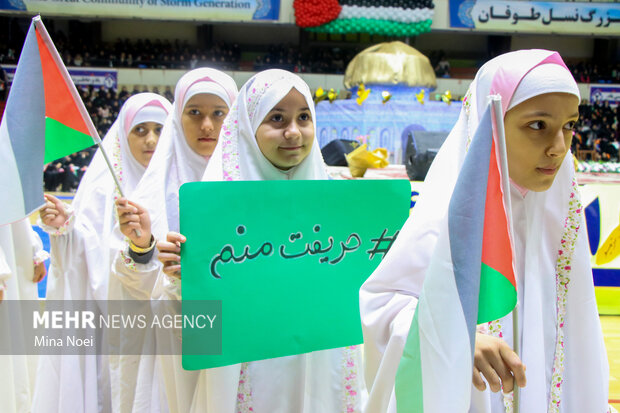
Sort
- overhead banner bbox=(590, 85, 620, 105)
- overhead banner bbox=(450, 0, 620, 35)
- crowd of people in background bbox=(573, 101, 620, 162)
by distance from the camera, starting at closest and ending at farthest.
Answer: crowd of people in background bbox=(573, 101, 620, 162) < overhead banner bbox=(450, 0, 620, 35) < overhead banner bbox=(590, 85, 620, 105)

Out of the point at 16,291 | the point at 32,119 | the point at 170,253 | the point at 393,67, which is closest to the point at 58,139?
the point at 32,119

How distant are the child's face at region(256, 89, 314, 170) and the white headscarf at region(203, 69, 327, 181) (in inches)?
0.7

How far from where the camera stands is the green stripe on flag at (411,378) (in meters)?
0.88

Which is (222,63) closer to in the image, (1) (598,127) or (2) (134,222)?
(1) (598,127)

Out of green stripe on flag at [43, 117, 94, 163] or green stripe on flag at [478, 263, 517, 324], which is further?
green stripe on flag at [43, 117, 94, 163]

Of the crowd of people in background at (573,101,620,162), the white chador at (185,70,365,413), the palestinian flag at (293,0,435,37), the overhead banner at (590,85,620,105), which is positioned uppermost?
the palestinian flag at (293,0,435,37)

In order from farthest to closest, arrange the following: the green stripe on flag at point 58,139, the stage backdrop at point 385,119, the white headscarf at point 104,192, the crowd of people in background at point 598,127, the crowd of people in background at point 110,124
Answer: the crowd of people in background at point 598,127, the stage backdrop at point 385,119, the crowd of people in background at point 110,124, the white headscarf at point 104,192, the green stripe on flag at point 58,139

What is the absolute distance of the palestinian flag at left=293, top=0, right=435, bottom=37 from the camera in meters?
14.1

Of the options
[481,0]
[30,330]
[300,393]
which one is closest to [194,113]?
[300,393]

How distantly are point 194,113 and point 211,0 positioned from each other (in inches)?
535

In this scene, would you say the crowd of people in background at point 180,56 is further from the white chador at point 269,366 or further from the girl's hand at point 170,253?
the girl's hand at point 170,253

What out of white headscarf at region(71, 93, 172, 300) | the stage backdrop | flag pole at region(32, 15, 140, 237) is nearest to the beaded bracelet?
flag pole at region(32, 15, 140, 237)

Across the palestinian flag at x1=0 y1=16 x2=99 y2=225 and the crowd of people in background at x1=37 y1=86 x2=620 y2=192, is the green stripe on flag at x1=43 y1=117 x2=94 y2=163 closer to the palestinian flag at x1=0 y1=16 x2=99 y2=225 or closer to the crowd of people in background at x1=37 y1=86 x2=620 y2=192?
the palestinian flag at x1=0 y1=16 x2=99 y2=225

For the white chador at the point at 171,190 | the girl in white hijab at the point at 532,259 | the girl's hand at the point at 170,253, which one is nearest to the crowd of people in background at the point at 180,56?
the white chador at the point at 171,190
